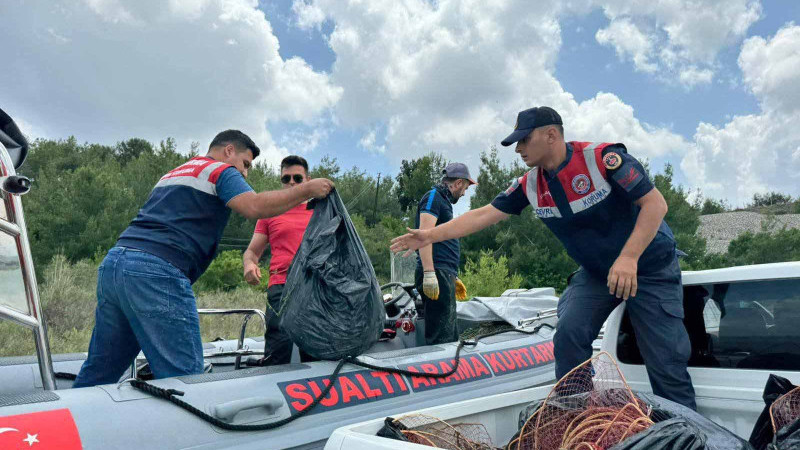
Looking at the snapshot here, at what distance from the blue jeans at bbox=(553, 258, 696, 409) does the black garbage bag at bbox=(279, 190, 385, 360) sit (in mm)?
999

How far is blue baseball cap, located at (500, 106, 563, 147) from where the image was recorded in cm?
319

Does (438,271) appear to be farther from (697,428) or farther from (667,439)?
(667,439)

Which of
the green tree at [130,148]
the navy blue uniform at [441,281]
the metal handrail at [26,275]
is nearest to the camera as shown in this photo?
the metal handrail at [26,275]

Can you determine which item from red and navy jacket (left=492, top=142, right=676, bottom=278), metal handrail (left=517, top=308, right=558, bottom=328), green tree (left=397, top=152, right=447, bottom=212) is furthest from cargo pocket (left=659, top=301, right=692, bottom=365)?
green tree (left=397, top=152, right=447, bottom=212)

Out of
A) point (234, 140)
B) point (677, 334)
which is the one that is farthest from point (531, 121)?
point (234, 140)

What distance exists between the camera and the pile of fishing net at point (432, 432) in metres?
Answer: 2.01

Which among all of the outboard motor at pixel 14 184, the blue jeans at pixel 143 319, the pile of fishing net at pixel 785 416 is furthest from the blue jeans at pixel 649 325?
the outboard motor at pixel 14 184

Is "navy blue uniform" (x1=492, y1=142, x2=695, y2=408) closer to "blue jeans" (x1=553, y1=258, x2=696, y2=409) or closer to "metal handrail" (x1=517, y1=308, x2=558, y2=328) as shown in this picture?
"blue jeans" (x1=553, y1=258, x2=696, y2=409)

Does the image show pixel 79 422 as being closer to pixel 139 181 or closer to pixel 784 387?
pixel 784 387

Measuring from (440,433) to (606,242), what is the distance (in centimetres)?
142

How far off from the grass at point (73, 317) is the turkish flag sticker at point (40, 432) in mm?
6632

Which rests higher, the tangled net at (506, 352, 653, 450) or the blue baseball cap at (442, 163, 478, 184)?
the blue baseball cap at (442, 163, 478, 184)

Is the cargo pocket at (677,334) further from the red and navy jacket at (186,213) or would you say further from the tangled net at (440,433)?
the red and navy jacket at (186,213)

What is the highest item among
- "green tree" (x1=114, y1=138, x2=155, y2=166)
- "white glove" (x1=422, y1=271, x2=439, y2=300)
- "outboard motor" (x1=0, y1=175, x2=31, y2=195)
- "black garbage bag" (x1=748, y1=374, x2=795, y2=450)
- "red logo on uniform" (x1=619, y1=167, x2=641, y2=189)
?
"green tree" (x1=114, y1=138, x2=155, y2=166)
